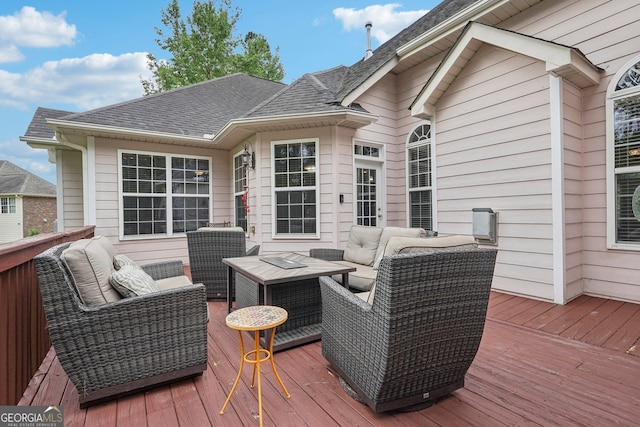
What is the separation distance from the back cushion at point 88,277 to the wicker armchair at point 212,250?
189 cm

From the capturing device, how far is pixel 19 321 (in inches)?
75.8

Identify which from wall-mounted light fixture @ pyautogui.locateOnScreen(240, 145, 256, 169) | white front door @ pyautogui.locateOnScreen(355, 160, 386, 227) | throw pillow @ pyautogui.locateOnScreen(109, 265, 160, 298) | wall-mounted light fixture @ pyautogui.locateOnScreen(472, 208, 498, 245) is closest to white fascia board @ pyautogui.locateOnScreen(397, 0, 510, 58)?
white front door @ pyautogui.locateOnScreen(355, 160, 386, 227)

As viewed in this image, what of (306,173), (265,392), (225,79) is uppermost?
(225,79)

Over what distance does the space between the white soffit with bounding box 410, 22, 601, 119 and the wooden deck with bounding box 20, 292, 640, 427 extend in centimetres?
282

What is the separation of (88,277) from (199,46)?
15.6 metres

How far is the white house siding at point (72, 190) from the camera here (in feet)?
21.1

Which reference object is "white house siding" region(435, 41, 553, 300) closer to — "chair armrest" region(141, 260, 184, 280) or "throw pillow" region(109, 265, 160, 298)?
"chair armrest" region(141, 260, 184, 280)

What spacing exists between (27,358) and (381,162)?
557cm

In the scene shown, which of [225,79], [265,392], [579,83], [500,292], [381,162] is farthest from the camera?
[225,79]

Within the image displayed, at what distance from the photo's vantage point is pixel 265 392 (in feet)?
6.44

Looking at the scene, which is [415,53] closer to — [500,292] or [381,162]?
[381,162]

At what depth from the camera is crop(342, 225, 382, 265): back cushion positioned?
3.86 meters

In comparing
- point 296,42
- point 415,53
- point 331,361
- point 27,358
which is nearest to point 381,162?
point 415,53

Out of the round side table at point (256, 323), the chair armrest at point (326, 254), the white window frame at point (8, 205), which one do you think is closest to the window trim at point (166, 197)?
the chair armrest at point (326, 254)
